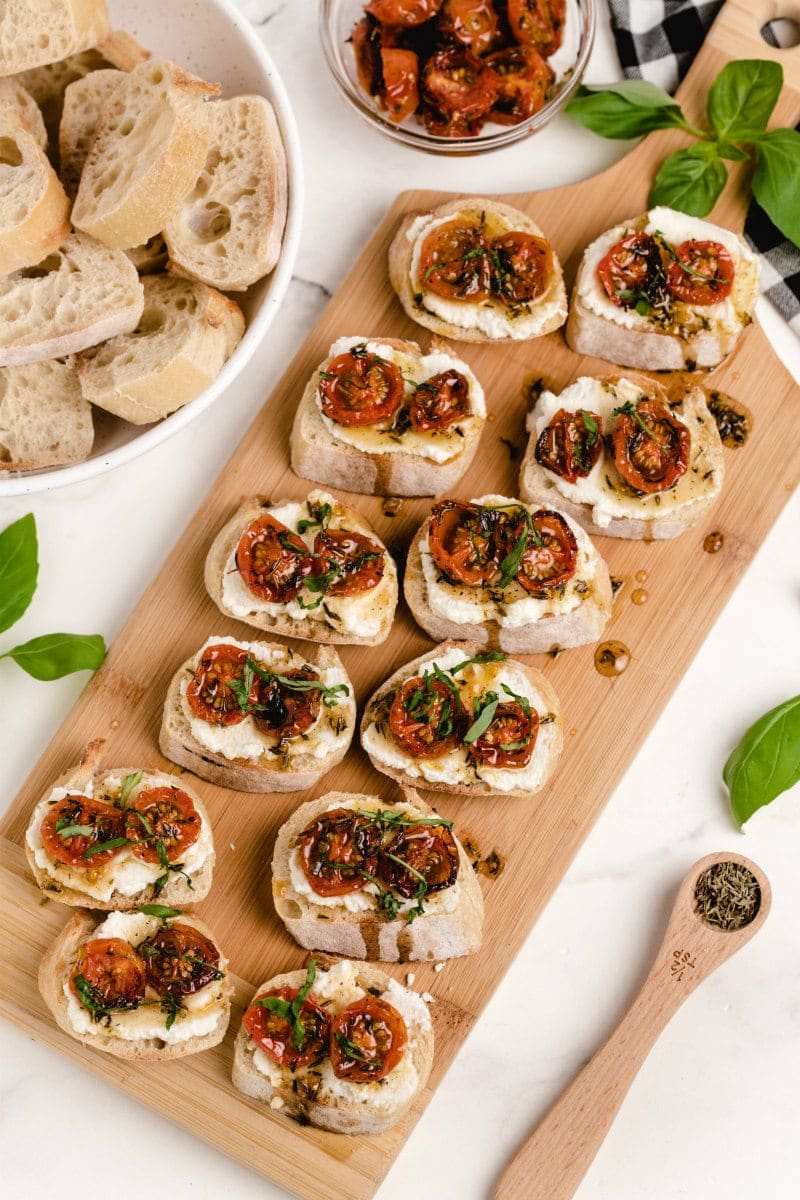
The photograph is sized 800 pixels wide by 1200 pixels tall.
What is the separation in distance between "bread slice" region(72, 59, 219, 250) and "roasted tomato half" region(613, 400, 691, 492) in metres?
1.61

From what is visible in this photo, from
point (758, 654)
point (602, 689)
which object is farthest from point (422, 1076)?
point (758, 654)

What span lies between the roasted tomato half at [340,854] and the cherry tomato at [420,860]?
0.19ft

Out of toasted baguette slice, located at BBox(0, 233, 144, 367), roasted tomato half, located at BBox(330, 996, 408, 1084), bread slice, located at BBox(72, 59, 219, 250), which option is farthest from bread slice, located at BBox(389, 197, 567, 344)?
roasted tomato half, located at BBox(330, 996, 408, 1084)

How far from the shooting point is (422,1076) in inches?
145

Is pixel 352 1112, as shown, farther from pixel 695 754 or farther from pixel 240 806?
pixel 695 754

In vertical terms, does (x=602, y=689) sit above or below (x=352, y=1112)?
above

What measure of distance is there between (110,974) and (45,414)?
71.3 inches

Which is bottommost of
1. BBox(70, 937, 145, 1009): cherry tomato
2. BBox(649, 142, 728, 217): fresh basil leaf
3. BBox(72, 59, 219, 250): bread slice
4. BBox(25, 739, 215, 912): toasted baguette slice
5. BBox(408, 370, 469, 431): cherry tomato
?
BBox(70, 937, 145, 1009): cherry tomato

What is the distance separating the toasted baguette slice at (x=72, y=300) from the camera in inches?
133

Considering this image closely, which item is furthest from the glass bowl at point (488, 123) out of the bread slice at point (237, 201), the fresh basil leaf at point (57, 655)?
the fresh basil leaf at point (57, 655)

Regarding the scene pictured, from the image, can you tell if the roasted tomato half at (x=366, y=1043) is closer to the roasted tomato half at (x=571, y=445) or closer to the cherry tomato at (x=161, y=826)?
the cherry tomato at (x=161, y=826)

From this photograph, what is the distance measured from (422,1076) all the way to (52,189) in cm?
300

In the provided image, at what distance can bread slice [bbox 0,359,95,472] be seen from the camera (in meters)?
3.65

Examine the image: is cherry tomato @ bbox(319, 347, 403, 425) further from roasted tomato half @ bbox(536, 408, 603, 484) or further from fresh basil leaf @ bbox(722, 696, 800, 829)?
fresh basil leaf @ bbox(722, 696, 800, 829)
